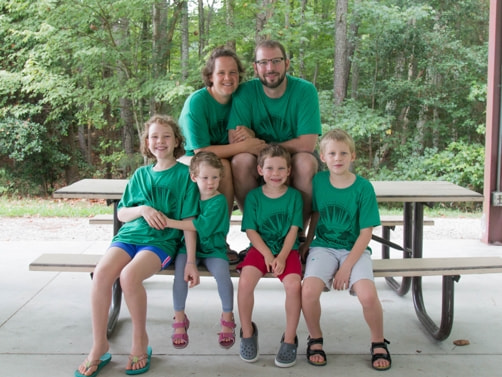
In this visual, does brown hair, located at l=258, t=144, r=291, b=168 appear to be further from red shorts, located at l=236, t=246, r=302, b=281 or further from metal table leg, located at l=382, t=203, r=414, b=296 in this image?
metal table leg, located at l=382, t=203, r=414, b=296

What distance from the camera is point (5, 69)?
32.8 feet

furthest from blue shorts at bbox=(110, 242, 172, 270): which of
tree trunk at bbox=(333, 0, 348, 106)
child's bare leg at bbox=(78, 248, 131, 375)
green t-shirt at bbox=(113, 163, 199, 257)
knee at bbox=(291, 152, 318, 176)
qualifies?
tree trunk at bbox=(333, 0, 348, 106)

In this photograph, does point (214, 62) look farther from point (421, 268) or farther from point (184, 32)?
point (184, 32)

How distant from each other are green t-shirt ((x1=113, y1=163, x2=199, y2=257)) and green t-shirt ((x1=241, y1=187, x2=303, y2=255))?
29cm

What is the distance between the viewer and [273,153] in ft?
9.09

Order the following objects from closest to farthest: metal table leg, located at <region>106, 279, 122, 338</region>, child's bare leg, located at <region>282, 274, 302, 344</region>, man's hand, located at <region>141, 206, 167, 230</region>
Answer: child's bare leg, located at <region>282, 274, 302, 344</region>
man's hand, located at <region>141, 206, 167, 230</region>
metal table leg, located at <region>106, 279, 122, 338</region>

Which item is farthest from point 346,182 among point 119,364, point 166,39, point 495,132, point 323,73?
point 323,73

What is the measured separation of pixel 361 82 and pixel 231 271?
801 cm

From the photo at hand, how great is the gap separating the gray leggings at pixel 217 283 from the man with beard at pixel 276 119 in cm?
48

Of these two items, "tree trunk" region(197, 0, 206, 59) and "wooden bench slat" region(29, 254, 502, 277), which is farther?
"tree trunk" region(197, 0, 206, 59)

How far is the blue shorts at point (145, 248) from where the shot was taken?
2676mm

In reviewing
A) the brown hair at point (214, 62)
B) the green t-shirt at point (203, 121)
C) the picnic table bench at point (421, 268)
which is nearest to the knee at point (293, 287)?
the picnic table bench at point (421, 268)

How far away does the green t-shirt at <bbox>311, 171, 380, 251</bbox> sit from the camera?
2730 mm

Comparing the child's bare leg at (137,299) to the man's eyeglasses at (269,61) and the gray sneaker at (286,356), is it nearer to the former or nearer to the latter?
the gray sneaker at (286,356)
